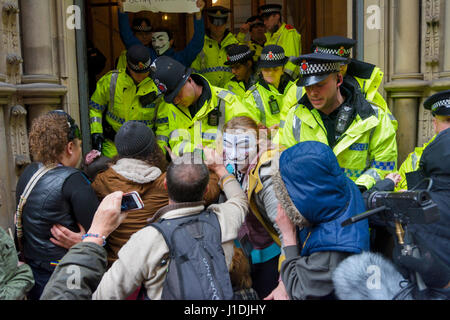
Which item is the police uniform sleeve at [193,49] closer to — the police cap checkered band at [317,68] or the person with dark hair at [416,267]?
the police cap checkered band at [317,68]

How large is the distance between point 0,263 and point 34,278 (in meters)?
0.45

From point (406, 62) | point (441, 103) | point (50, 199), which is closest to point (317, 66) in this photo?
point (441, 103)

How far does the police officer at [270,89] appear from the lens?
15.9 ft

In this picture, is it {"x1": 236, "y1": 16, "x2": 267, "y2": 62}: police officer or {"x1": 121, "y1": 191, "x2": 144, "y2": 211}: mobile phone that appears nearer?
{"x1": 121, "y1": 191, "x2": 144, "y2": 211}: mobile phone

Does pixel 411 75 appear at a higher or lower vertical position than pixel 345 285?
higher

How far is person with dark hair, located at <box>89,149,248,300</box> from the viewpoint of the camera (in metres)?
2.00

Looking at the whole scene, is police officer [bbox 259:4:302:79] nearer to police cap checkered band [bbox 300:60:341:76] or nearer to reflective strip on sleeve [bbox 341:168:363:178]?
police cap checkered band [bbox 300:60:341:76]

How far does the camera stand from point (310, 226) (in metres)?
2.10

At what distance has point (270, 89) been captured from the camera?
197 inches

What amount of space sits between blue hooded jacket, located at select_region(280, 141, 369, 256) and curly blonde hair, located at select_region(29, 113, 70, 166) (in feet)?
4.59

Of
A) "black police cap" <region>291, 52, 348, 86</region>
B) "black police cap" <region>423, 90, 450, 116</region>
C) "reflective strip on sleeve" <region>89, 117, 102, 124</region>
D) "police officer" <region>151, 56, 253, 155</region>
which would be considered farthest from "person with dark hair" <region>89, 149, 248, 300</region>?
"reflective strip on sleeve" <region>89, 117, 102, 124</region>

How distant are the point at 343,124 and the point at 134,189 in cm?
160
